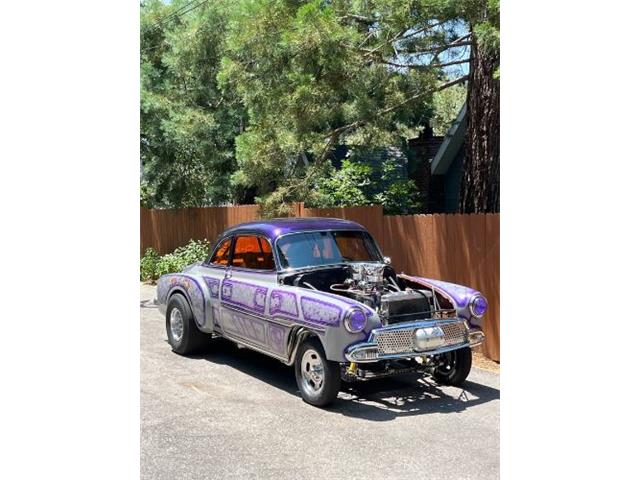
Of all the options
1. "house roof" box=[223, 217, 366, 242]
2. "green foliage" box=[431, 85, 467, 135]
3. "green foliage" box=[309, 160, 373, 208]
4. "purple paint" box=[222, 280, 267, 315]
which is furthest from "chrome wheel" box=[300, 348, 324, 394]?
"green foliage" box=[431, 85, 467, 135]

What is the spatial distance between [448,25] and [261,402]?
5.49m

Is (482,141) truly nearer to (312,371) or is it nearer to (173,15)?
(312,371)

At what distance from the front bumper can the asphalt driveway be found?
0.52 m

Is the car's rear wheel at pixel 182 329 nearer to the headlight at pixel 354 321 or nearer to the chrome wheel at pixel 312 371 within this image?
the chrome wheel at pixel 312 371

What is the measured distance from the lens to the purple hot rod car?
19.4ft

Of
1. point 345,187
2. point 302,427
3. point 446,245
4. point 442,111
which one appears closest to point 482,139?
point 446,245

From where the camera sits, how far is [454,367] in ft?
22.1

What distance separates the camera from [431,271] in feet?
29.1

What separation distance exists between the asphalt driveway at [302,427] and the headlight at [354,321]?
30.4 inches

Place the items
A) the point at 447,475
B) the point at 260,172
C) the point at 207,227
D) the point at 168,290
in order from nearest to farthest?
the point at 447,475 < the point at 168,290 < the point at 260,172 < the point at 207,227

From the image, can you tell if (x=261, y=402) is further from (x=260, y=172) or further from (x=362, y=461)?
(x=260, y=172)

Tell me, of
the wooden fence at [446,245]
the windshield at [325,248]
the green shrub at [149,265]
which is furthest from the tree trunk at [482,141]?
the green shrub at [149,265]

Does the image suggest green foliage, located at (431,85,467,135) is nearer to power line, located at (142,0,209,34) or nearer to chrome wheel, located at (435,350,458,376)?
power line, located at (142,0,209,34)

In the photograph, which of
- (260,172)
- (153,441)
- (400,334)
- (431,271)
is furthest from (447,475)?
(260,172)
